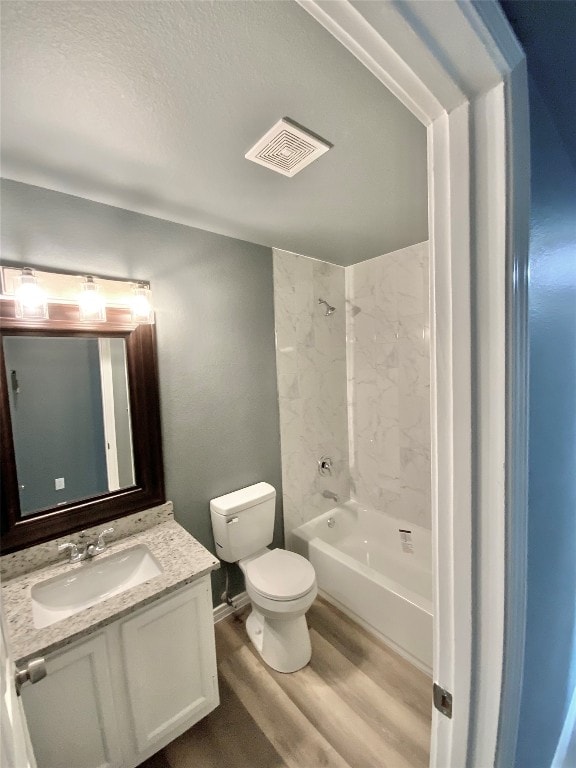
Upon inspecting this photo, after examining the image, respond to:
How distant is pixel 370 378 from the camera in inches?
103

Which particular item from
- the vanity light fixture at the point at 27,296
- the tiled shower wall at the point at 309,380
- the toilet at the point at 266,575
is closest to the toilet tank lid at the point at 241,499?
the toilet at the point at 266,575

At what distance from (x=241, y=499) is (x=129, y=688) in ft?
3.02

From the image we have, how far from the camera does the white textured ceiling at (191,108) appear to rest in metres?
0.74

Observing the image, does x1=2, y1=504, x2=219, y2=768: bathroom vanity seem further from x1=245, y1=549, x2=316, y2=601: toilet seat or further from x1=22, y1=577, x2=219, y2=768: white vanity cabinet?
x1=245, y1=549, x2=316, y2=601: toilet seat

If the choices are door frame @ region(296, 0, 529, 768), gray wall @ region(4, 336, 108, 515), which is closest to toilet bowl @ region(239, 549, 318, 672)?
gray wall @ region(4, 336, 108, 515)

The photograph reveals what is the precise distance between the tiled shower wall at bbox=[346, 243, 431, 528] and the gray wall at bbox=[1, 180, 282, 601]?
85 centimetres

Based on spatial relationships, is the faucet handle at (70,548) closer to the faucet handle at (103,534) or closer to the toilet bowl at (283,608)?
the faucet handle at (103,534)

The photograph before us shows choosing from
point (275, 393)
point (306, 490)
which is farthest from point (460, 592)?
point (306, 490)

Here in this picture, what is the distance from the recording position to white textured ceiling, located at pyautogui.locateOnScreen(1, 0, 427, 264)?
2.44 feet

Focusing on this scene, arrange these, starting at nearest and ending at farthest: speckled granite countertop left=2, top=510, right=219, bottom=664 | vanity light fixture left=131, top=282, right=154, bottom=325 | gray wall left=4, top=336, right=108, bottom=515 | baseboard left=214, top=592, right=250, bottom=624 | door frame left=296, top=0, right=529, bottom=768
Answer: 1. door frame left=296, top=0, right=529, bottom=768
2. speckled granite countertop left=2, top=510, right=219, bottom=664
3. gray wall left=4, top=336, right=108, bottom=515
4. vanity light fixture left=131, top=282, right=154, bottom=325
5. baseboard left=214, top=592, right=250, bottom=624

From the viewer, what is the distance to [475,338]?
552mm

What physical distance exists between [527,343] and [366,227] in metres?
1.57

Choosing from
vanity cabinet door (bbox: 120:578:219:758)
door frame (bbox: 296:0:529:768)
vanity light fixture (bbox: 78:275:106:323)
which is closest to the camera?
door frame (bbox: 296:0:529:768)

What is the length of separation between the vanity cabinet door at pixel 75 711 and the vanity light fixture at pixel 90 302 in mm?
1290
